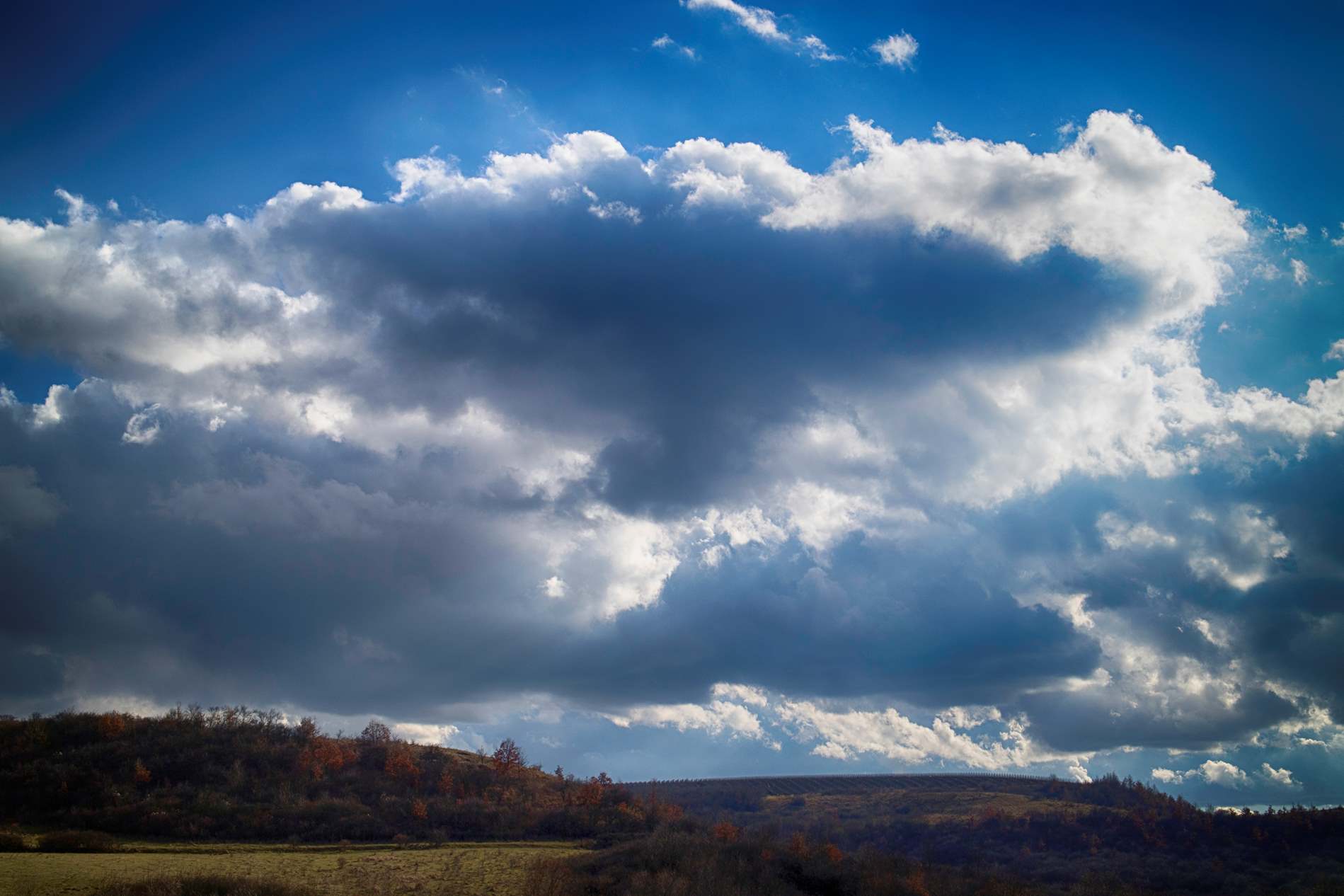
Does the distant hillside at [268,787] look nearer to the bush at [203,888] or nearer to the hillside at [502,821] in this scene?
the hillside at [502,821]

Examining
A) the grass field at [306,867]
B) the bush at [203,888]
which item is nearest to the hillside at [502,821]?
the grass field at [306,867]

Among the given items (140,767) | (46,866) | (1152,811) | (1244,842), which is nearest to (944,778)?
(1152,811)

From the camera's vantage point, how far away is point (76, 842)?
47500mm

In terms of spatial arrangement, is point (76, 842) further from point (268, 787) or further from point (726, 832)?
point (726, 832)

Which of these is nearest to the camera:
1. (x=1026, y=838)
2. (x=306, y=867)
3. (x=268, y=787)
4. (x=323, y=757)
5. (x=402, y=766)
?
(x=306, y=867)

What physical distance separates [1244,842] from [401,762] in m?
102

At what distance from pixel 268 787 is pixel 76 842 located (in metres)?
17.3

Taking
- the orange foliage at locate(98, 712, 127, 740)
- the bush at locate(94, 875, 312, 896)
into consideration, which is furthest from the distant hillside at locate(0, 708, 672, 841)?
the bush at locate(94, 875, 312, 896)

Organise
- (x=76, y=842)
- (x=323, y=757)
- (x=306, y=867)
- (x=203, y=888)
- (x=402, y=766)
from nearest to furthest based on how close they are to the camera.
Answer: (x=203, y=888) → (x=306, y=867) → (x=76, y=842) → (x=323, y=757) → (x=402, y=766)

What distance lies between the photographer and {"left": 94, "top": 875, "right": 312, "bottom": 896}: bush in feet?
113

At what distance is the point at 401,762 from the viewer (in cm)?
7588

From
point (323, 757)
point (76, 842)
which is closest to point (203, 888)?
point (76, 842)

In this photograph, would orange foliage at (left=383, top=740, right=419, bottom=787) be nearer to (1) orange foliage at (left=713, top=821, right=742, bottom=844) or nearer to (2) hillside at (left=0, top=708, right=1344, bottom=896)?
(2) hillside at (left=0, top=708, right=1344, bottom=896)

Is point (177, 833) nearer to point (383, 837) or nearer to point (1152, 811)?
point (383, 837)
